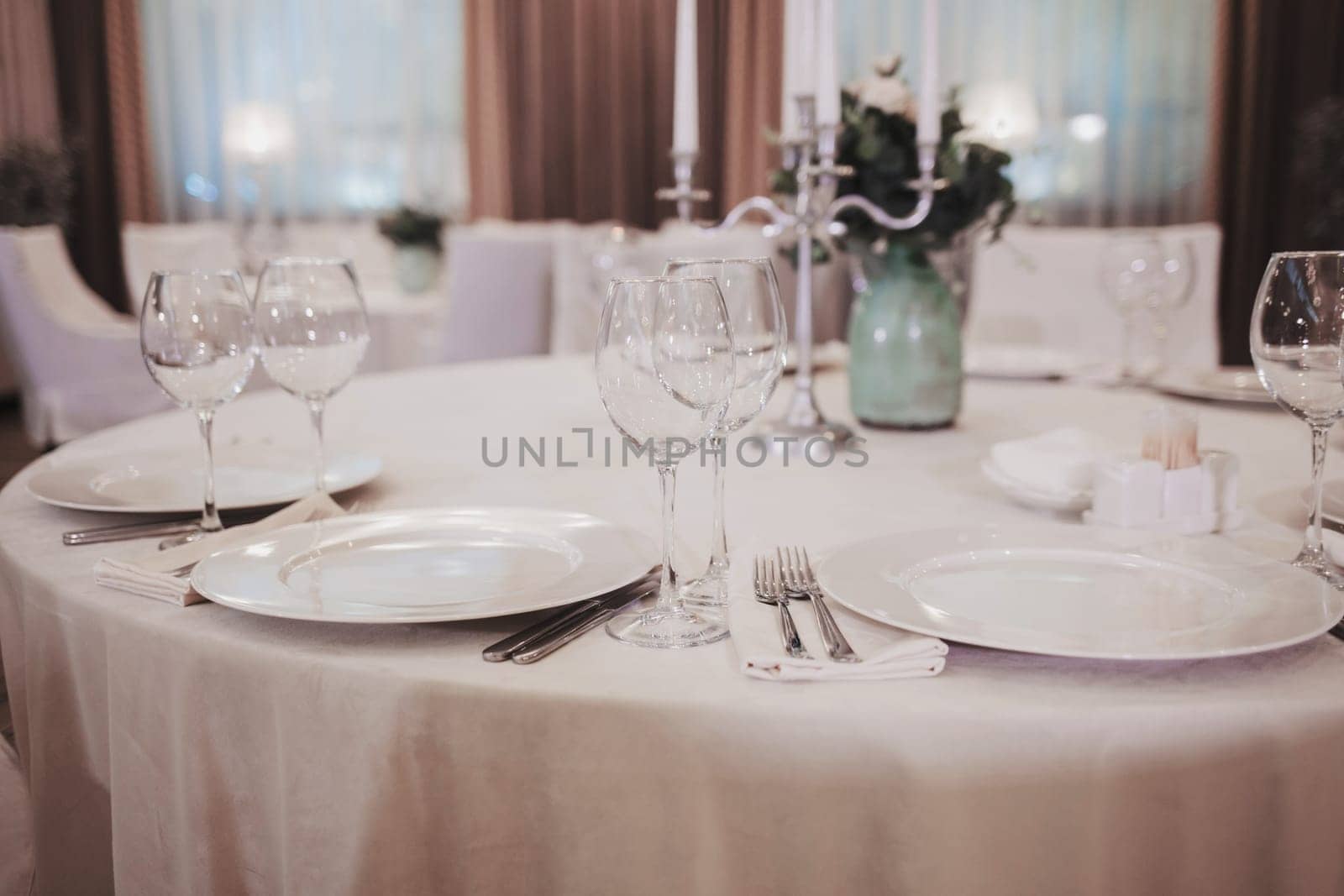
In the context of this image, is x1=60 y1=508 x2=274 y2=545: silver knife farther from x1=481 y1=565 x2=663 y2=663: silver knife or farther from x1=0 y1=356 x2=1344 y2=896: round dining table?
x1=481 y1=565 x2=663 y2=663: silver knife

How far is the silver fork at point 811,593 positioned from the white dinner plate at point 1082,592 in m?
0.02

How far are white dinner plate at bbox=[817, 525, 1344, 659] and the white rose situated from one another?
70cm

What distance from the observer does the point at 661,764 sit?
0.63 meters

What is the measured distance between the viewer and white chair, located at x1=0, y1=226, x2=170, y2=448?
14.4 ft

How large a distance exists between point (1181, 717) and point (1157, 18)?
5.85 m

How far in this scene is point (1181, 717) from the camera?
0.61 metres

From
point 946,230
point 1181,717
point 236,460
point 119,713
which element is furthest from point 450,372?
point 1181,717

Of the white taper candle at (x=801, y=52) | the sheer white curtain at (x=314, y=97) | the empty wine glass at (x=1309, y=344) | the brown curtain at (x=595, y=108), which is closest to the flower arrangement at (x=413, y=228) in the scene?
the brown curtain at (x=595, y=108)

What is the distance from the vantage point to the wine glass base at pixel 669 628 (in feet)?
2.35

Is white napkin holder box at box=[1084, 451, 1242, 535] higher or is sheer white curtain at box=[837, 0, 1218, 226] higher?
sheer white curtain at box=[837, 0, 1218, 226]

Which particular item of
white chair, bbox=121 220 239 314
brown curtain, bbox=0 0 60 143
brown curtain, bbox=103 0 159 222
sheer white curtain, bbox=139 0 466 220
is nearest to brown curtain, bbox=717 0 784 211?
sheer white curtain, bbox=139 0 466 220

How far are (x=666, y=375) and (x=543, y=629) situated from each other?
0.60 feet

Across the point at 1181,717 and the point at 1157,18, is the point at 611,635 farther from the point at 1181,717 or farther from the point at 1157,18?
the point at 1157,18

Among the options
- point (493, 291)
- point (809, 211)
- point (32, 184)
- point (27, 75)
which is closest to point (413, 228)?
point (493, 291)
